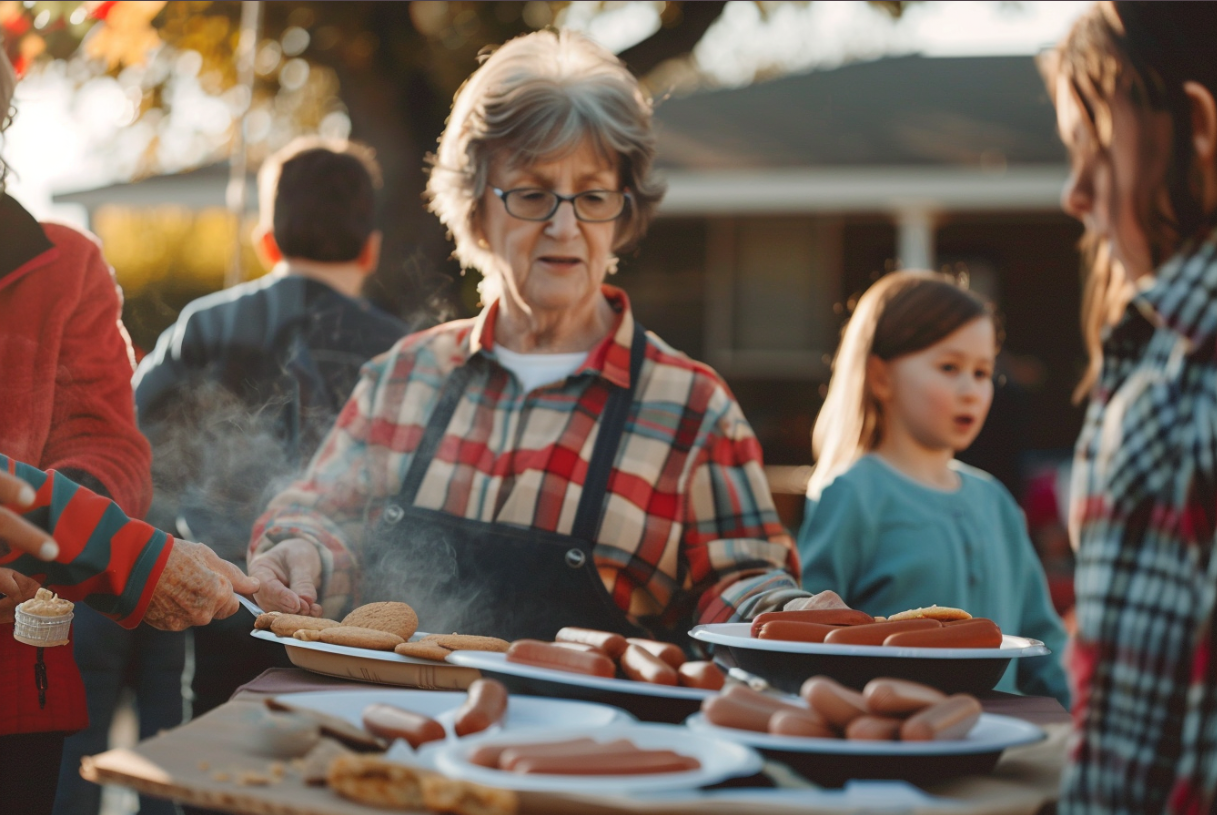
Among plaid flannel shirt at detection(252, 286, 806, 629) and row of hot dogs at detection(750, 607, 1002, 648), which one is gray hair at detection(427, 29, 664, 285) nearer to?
plaid flannel shirt at detection(252, 286, 806, 629)

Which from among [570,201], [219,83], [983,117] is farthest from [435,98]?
[983,117]

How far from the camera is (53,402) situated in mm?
2234

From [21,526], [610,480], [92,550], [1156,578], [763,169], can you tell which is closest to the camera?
[1156,578]

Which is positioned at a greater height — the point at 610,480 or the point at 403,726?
the point at 610,480

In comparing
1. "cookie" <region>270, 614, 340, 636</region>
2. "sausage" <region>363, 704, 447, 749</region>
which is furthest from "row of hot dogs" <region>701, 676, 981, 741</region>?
"cookie" <region>270, 614, 340, 636</region>

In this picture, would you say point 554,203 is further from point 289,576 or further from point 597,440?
point 289,576

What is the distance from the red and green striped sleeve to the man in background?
42.9 inches

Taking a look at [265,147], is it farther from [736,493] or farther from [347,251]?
[736,493]

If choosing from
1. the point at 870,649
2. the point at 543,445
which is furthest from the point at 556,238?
the point at 870,649

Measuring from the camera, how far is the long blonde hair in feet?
10.7

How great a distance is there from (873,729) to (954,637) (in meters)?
0.42

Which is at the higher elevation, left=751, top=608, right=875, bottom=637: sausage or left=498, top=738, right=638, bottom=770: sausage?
left=751, top=608, right=875, bottom=637: sausage

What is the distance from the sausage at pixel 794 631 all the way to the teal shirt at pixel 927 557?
1298 millimetres

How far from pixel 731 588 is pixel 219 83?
27.1 ft
